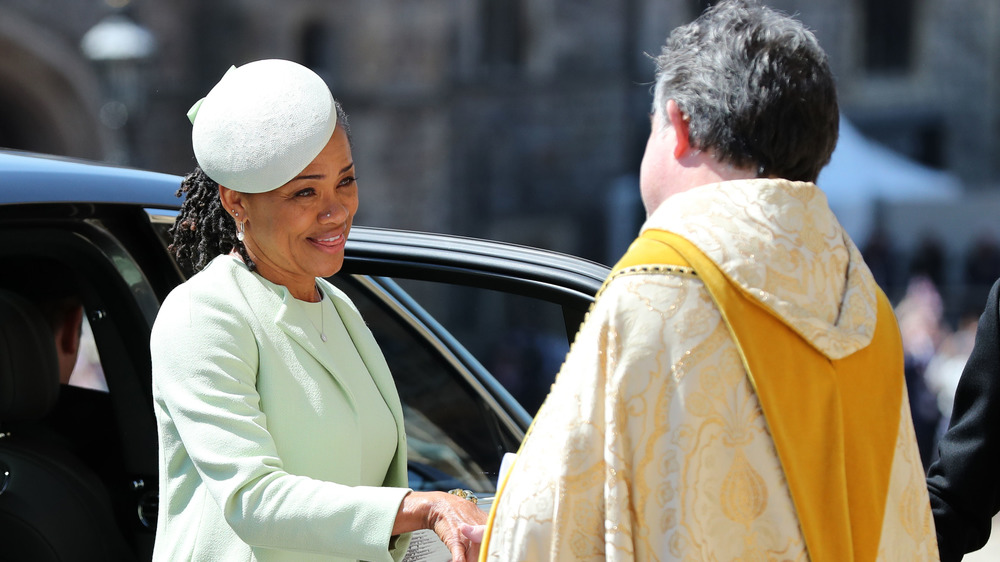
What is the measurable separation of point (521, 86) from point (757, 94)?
67.8 feet

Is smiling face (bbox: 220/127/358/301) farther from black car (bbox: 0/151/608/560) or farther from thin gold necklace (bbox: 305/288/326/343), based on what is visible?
black car (bbox: 0/151/608/560)

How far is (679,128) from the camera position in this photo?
156 centimetres

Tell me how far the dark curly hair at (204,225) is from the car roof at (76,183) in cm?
18

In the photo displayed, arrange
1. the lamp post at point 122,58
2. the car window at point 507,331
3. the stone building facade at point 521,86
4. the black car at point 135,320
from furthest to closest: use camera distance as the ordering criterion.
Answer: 1. the stone building facade at point 521,86
2. the car window at point 507,331
3. the lamp post at point 122,58
4. the black car at point 135,320

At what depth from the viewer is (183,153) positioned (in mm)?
20781

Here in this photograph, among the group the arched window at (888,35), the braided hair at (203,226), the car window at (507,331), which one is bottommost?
the car window at (507,331)

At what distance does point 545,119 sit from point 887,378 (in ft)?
66.7

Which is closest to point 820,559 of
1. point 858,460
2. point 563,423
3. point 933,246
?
point 858,460

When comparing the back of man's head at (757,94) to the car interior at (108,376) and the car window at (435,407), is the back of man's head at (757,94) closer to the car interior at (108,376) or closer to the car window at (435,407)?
the car interior at (108,376)

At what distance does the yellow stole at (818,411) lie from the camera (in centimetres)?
147

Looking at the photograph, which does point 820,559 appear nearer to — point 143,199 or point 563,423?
point 563,423

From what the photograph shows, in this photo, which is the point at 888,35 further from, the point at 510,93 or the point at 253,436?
the point at 253,436

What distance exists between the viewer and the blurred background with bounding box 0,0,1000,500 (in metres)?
20.5

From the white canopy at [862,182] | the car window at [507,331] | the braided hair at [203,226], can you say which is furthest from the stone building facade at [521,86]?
the braided hair at [203,226]
